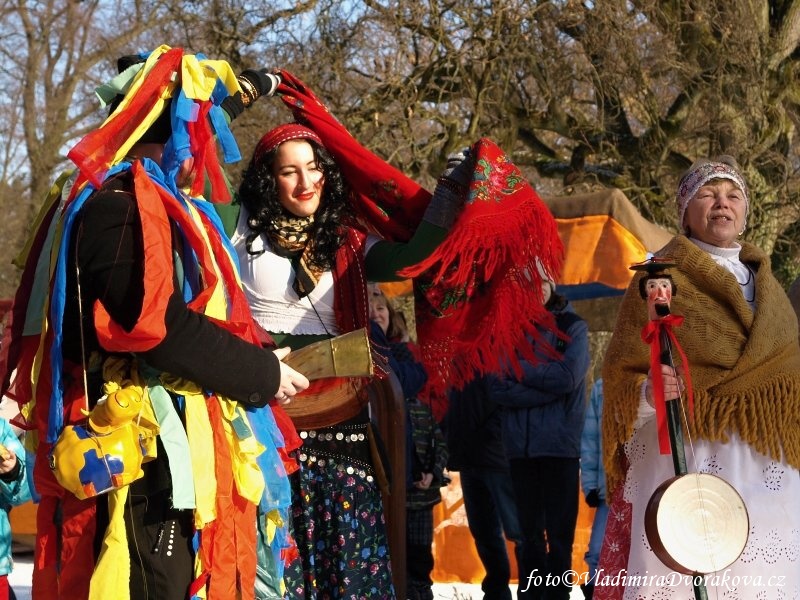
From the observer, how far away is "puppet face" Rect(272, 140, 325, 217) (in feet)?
10.9

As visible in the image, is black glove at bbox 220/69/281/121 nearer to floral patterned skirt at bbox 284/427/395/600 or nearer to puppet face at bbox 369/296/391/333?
floral patterned skirt at bbox 284/427/395/600

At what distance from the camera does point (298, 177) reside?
3.33 m

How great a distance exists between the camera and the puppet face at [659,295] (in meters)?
3.36

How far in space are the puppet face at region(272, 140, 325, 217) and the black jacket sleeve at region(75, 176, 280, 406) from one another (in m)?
1.01

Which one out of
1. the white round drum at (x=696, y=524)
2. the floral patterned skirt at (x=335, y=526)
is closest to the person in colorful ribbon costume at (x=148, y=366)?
the floral patterned skirt at (x=335, y=526)

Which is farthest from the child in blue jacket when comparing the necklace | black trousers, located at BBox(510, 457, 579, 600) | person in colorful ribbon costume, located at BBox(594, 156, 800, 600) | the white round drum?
the necklace

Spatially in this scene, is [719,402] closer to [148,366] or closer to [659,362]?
[659,362]

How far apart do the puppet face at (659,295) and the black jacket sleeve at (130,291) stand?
151cm

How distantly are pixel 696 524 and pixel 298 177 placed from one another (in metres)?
1.56

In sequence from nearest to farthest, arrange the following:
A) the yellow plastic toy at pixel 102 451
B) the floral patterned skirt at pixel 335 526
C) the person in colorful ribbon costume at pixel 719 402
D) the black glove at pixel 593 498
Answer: the yellow plastic toy at pixel 102 451, the floral patterned skirt at pixel 335 526, the person in colorful ribbon costume at pixel 719 402, the black glove at pixel 593 498

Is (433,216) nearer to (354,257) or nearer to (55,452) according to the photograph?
(354,257)

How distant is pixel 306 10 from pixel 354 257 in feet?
17.8

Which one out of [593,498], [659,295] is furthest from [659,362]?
[593,498]

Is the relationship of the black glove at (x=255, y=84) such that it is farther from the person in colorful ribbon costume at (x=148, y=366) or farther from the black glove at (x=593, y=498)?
the black glove at (x=593, y=498)
